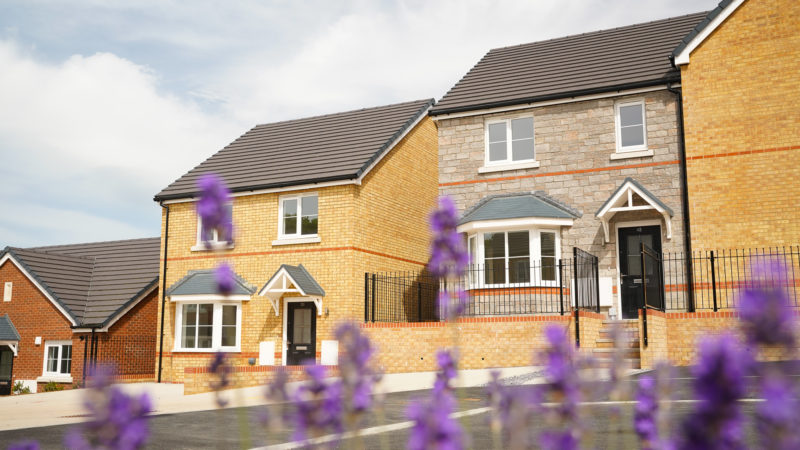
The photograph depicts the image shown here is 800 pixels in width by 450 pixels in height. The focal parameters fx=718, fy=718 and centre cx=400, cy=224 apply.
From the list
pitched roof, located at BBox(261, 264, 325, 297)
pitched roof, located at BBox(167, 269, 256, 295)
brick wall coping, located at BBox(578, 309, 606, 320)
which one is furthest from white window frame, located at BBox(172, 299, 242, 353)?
brick wall coping, located at BBox(578, 309, 606, 320)

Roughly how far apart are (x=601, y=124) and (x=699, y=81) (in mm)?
2792

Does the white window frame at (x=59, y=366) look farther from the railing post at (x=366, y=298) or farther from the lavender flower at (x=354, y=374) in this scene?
the lavender flower at (x=354, y=374)

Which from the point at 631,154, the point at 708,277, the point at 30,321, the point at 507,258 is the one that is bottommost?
the point at 30,321

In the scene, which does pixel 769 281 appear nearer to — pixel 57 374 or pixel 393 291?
pixel 393 291

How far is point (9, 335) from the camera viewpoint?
2591 cm

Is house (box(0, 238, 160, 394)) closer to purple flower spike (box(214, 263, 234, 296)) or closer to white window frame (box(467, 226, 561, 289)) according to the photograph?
white window frame (box(467, 226, 561, 289))

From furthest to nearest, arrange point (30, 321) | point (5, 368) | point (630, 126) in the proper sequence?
1. point (5, 368)
2. point (30, 321)
3. point (630, 126)

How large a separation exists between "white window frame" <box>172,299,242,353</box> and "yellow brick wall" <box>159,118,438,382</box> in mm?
163

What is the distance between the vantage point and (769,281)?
1.38 meters

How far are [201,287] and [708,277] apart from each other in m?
14.7

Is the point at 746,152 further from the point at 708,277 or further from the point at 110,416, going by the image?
the point at 110,416

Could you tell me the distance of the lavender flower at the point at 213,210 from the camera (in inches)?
84.0

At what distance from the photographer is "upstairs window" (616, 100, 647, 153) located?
62.8ft

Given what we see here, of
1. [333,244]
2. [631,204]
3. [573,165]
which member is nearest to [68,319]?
[333,244]
